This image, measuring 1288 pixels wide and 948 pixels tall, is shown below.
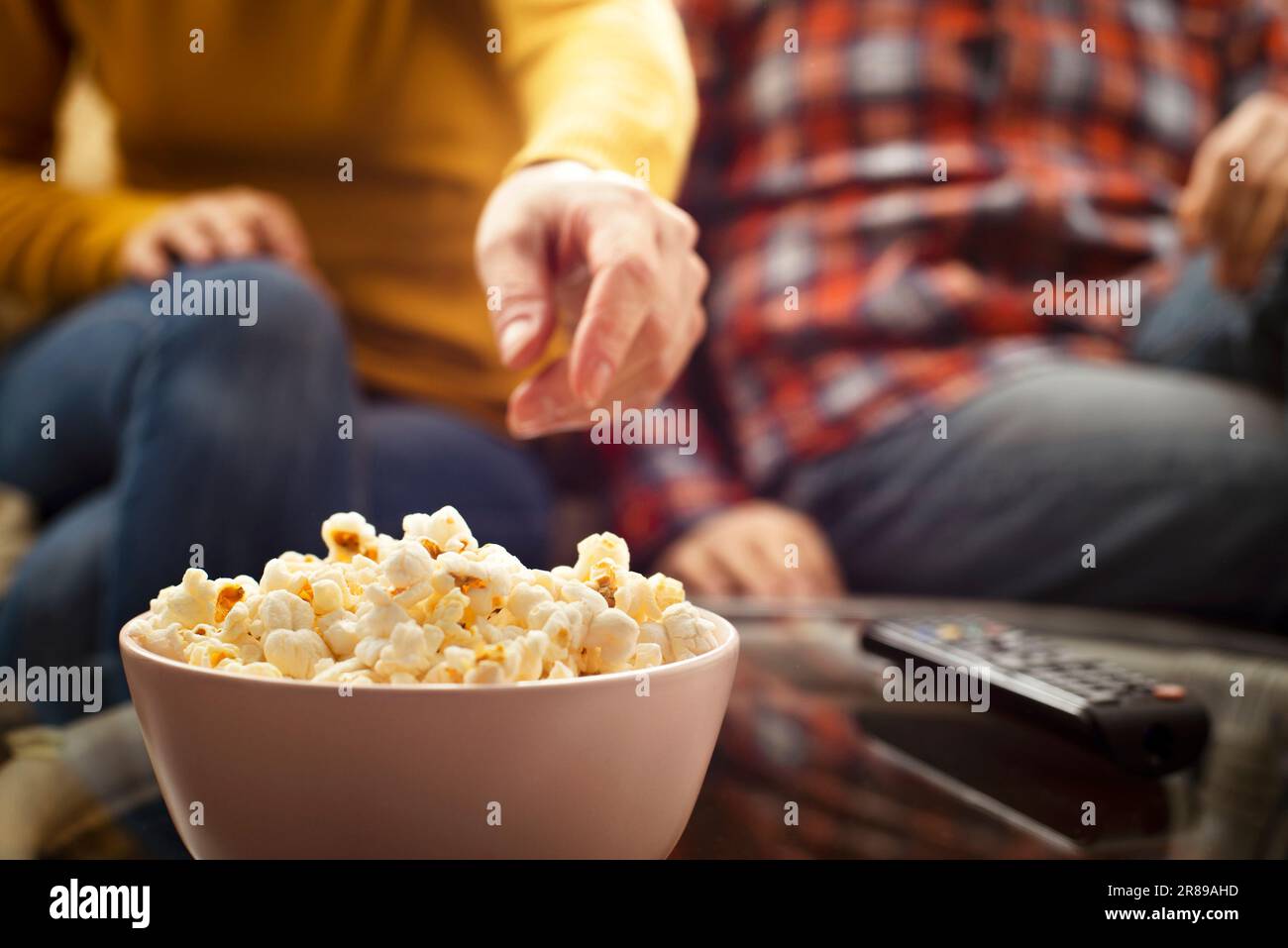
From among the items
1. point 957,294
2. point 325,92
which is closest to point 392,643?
point 325,92

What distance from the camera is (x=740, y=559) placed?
92cm

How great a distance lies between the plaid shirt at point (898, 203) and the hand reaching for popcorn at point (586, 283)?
0.43m

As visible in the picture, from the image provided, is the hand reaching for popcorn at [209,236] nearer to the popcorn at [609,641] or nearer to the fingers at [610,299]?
the fingers at [610,299]

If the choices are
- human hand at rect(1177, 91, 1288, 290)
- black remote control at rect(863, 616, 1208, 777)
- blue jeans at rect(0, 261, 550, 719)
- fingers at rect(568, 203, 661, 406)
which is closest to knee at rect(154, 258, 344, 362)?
blue jeans at rect(0, 261, 550, 719)

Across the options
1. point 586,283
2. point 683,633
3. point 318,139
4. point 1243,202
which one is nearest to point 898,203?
point 1243,202

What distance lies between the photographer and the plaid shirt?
959 millimetres

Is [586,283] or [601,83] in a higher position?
[601,83]

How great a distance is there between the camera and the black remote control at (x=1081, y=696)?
0.42 meters

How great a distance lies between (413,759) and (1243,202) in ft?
2.97

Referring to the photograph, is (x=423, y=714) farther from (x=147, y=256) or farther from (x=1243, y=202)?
(x=1243, y=202)

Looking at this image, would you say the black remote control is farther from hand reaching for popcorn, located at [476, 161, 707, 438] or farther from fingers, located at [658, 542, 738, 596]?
fingers, located at [658, 542, 738, 596]

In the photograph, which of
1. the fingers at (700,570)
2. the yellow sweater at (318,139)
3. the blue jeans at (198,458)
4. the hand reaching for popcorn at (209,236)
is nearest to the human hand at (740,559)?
the fingers at (700,570)

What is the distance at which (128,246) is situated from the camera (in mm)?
774
